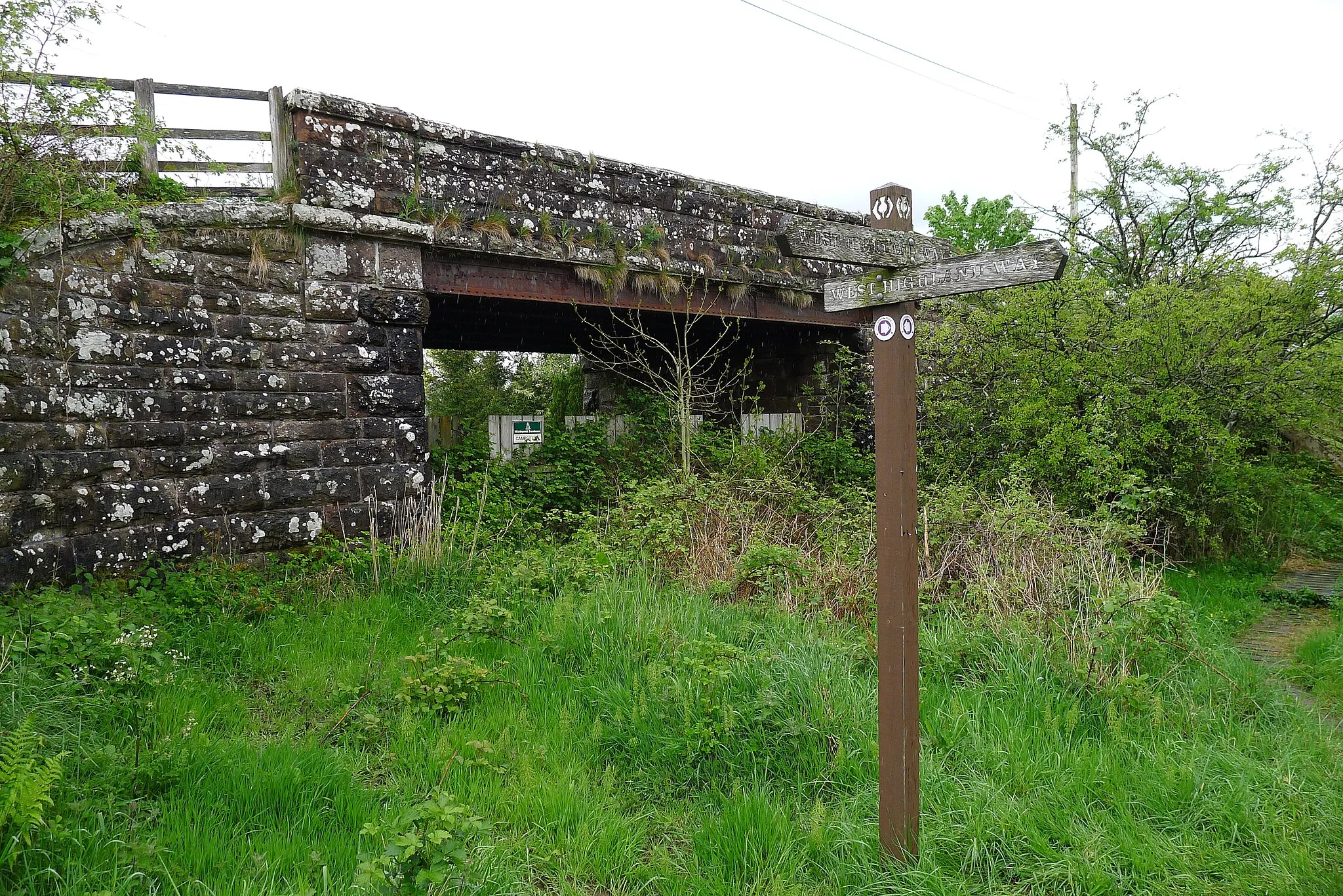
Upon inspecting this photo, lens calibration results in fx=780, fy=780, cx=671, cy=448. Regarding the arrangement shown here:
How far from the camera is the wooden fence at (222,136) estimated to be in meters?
5.91

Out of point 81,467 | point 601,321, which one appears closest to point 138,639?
point 81,467

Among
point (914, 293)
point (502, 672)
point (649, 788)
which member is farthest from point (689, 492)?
point (914, 293)

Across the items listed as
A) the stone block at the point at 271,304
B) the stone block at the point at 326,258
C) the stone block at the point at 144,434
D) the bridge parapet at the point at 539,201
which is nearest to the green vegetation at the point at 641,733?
the stone block at the point at 144,434

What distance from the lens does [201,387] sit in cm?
580

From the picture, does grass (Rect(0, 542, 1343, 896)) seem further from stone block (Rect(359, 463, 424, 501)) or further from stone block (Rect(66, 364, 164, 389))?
stone block (Rect(359, 463, 424, 501))

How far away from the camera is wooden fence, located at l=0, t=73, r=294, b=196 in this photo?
19.4 ft

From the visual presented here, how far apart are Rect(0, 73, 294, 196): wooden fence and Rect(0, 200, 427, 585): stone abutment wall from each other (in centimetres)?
43

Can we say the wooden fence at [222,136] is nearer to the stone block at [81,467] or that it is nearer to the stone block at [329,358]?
the stone block at [329,358]

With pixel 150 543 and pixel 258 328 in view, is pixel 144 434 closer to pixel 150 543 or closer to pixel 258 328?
pixel 150 543

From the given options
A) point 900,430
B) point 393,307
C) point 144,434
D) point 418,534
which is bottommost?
point 418,534

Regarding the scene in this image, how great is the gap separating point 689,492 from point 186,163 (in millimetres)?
5030

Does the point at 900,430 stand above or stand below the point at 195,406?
below

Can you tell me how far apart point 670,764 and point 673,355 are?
7.08 metres

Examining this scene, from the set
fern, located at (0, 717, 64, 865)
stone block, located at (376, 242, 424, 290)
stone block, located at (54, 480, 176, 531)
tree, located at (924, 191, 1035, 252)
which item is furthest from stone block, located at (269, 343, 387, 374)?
tree, located at (924, 191, 1035, 252)
